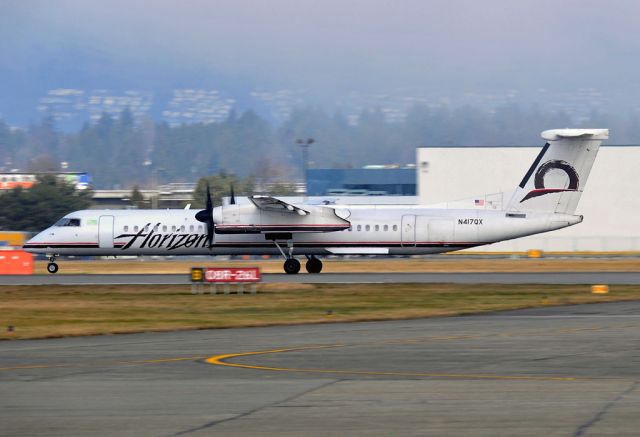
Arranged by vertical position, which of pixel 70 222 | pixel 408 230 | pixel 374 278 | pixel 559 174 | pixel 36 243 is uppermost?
pixel 559 174

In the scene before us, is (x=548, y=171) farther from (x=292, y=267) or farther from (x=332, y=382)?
(x=332, y=382)

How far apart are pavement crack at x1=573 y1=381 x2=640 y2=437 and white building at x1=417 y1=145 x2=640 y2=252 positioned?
66.6 meters

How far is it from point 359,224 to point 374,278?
14.5 ft

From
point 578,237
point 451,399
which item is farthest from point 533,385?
point 578,237

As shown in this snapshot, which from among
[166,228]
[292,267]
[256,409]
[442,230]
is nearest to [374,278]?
[442,230]

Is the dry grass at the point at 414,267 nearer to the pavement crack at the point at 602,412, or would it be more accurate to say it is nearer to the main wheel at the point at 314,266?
the main wheel at the point at 314,266

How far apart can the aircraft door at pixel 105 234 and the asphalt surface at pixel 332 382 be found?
83.2 feet

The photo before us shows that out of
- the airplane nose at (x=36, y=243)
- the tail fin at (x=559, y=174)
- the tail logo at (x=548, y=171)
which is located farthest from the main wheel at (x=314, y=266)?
the airplane nose at (x=36, y=243)

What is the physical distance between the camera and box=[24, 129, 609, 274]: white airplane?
4675 cm

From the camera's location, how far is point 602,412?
43.8 feet

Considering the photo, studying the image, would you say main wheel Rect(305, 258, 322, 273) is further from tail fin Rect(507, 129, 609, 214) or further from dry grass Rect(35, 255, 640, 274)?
tail fin Rect(507, 129, 609, 214)

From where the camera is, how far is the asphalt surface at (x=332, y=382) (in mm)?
12914

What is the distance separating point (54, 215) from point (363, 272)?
67.9 meters

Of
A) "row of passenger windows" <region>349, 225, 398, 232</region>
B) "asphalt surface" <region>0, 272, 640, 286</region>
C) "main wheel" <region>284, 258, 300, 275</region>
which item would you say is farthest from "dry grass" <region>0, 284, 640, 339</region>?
"row of passenger windows" <region>349, 225, 398, 232</region>
